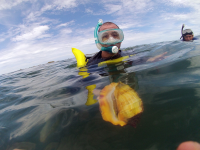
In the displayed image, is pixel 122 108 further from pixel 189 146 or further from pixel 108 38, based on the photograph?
pixel 108 38

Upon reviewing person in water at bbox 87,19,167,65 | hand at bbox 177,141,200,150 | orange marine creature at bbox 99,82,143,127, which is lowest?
hand at bbox 177,141,200,150

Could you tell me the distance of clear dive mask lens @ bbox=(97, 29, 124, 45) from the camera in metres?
3.42

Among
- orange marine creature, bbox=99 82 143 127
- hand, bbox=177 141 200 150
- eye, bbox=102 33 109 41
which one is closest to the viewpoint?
hand, bbox=177 141 200 150

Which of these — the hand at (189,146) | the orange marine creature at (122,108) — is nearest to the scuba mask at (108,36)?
the orange marine creature at (122,108)

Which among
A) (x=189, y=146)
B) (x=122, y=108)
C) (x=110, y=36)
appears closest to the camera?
(x=189, y=146)

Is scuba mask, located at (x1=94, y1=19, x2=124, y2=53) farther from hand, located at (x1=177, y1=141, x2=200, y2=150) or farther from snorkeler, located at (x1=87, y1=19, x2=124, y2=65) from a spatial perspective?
hand, located at (x1=177, y1=141, x2=200, y2=150)

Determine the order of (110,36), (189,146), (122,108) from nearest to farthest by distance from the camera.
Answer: (189,146), (122,108), (110,36)

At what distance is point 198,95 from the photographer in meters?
0.97

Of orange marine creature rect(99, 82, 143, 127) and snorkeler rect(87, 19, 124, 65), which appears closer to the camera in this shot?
orange marine creature rect(99, 82, 143, 127)

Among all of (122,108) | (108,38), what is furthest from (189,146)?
(108,38)

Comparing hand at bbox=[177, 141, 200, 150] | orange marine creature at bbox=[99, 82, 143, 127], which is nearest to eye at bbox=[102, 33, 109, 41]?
orange marine creature at bbox=[99, 82, 143, 127]

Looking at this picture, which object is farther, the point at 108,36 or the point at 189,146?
the point at 108,36

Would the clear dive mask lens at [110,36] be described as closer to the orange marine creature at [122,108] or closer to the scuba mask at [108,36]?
the scuba mask at [108,36]

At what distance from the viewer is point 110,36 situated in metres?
3.52
